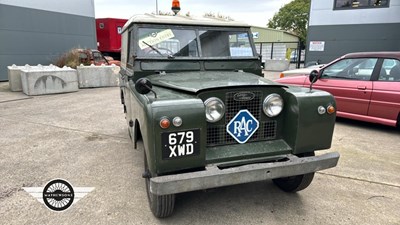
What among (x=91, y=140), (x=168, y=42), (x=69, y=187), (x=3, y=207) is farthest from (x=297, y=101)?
(x=91, y=140)

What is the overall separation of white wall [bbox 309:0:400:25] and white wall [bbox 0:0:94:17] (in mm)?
12725

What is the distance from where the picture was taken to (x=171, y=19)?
3826 millimetres

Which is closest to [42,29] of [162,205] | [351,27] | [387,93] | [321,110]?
[162,205]

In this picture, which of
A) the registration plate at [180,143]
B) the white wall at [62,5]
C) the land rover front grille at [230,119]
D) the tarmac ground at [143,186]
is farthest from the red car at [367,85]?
the white wall at [62,5]

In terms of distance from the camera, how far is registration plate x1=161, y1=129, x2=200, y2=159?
91.7 inches

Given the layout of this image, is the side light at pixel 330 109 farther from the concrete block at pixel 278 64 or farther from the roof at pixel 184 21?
the concrete block at pixel 278 64

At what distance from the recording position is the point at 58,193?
350 cm

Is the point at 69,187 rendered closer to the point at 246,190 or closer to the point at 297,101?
the point at 246,190

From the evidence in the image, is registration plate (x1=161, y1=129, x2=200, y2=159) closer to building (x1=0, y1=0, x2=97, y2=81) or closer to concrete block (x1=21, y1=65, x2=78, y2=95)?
concrete block (x1=21, y1=65, x2=78, y2=95)

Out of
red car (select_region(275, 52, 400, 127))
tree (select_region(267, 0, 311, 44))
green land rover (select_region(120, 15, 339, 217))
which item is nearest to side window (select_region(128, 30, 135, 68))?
green land rover (select_region(120, 15, 339, 217))

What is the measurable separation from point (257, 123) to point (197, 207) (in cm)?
111

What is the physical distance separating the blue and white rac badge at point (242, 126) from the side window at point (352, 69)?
170 inches

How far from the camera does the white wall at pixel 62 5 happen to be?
1336cm

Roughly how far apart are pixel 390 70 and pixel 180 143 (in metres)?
5.22
